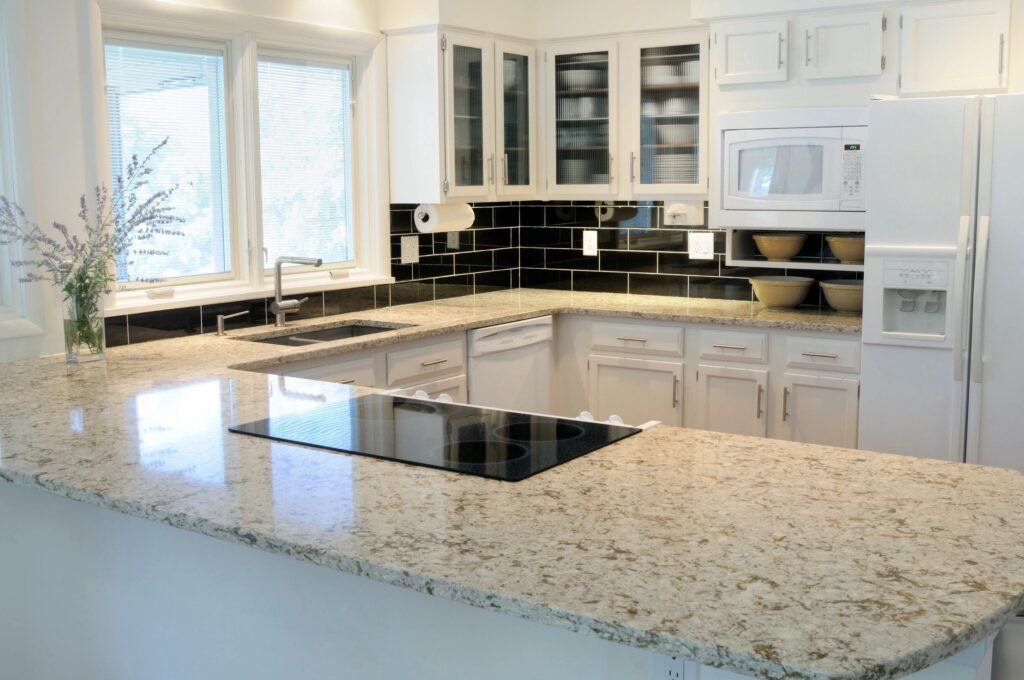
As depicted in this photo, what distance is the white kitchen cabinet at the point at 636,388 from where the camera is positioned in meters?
4.69

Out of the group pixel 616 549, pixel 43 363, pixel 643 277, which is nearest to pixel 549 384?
pixel 643 277

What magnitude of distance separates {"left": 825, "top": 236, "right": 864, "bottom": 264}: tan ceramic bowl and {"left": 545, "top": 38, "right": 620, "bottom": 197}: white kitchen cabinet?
1.10m

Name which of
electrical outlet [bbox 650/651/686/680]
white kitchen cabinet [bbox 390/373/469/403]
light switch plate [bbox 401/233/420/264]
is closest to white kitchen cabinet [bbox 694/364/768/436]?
white kitchen cabinet [bbox 390/373/469/403]

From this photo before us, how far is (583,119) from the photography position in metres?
5.18

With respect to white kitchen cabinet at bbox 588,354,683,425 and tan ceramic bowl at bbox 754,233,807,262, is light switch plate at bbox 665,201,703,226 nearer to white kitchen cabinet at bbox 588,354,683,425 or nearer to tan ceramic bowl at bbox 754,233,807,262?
tan ceramic bowl at bbox 754,233,807,262

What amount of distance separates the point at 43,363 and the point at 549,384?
2338 millimetres

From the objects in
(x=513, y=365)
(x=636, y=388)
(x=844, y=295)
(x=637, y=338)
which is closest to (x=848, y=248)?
(x=844, y=295)

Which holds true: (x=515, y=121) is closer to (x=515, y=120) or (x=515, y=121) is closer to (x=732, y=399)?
(x=515, y=120)

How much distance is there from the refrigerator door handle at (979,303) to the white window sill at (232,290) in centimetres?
253

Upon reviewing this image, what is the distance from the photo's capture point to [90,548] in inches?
92.3

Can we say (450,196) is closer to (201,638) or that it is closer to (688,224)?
(688,224)

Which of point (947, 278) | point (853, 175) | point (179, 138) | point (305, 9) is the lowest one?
point (947, 278)

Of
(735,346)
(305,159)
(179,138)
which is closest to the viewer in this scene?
(179,138)

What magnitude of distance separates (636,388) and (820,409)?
86cm
